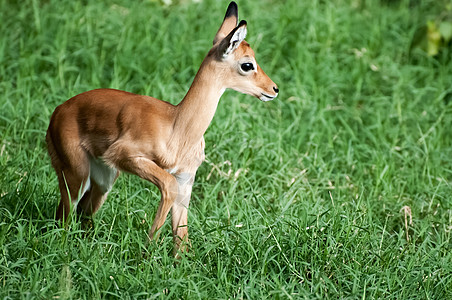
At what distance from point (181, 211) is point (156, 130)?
0.50 m

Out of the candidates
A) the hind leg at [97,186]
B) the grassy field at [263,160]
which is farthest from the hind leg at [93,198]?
the grassy field at [263,160]

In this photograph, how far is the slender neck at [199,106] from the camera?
3.83m

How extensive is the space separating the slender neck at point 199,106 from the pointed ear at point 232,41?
0.10 m

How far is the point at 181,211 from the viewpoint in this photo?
402cm

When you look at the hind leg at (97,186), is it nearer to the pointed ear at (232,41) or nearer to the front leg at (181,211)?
the front leg at (181,211)

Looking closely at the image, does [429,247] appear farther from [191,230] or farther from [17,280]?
[17,280]

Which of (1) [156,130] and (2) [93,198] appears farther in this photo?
(2) [93,198]

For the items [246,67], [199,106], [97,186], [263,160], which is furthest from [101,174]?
[263,160]

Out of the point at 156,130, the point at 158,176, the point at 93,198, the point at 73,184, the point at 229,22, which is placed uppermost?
the point at 229,22

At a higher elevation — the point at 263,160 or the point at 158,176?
the point at 158,176

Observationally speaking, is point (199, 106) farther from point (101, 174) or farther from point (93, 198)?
point (93, 198)

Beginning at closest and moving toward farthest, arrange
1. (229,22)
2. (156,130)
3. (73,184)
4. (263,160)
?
(156,130) < (73,184) < (229,22) < (263,160)

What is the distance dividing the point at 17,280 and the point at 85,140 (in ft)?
2.69

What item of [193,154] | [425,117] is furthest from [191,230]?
[425,117]
